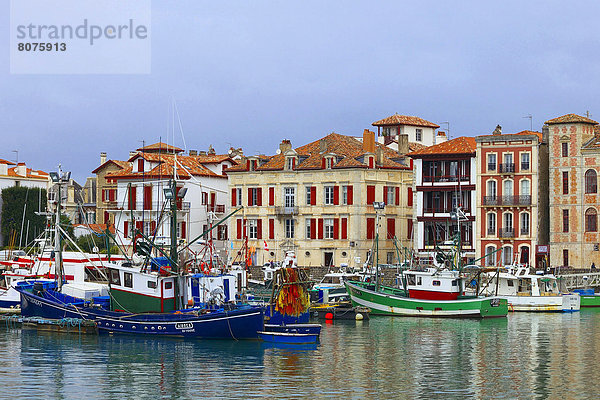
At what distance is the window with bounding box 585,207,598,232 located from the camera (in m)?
83.8

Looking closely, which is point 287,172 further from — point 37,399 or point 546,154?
point 37,399

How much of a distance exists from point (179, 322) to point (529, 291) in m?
30.6

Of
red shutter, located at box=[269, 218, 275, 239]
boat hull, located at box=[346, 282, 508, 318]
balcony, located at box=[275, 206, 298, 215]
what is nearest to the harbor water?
boat hull, located at box=[346, 282, 508, 318]

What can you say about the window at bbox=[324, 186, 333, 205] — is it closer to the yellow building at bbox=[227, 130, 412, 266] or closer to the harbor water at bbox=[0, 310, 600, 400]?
the yellow building at bbox=[227, 130, 412, 266]

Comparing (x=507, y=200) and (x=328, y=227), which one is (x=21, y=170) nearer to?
(x=328, y=227)

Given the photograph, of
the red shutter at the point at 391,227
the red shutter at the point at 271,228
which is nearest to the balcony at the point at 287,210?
the red shutter at the point at 271,228

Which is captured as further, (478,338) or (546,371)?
(478,338)

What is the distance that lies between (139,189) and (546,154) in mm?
35305

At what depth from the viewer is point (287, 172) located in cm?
9412

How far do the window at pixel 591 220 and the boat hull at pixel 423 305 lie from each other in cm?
2209

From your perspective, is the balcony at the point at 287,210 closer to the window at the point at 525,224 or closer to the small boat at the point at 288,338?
the window at the point at 525,224

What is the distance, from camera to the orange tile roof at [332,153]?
91688 millimetres

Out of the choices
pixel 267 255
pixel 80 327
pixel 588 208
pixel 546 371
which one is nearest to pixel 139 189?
pixel 267 255

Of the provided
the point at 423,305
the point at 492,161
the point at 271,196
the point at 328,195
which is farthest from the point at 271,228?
the point at 423,305
